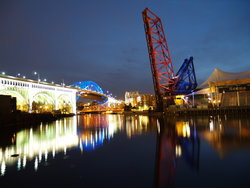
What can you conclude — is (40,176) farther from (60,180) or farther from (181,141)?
(181,141)

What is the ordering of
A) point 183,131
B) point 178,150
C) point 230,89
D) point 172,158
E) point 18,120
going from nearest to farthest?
point 172,158
point 178,150
point 183,131
point 18,120
point 230,89

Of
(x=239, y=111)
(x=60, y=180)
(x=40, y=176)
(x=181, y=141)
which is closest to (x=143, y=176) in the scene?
(x=60, y=180)

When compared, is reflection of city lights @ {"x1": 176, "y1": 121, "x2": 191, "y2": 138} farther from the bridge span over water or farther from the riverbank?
the bridge span over water

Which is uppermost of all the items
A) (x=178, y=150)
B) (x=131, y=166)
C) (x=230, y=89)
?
(x=230, y=89)

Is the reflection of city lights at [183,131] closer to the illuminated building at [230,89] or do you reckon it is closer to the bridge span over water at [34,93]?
the illuminated building at [230,89]

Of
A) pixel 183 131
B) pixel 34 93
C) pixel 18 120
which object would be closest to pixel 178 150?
pixel 183 131

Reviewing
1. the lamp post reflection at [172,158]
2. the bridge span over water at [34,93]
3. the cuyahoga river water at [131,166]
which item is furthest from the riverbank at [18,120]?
the lamp post reflection at [172,158]

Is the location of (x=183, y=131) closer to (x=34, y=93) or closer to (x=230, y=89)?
(x=230, y=89)

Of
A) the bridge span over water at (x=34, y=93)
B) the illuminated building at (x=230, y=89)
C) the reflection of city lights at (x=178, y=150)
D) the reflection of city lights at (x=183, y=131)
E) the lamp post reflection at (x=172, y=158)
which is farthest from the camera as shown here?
the bridge span over water at (x=34, y=93)

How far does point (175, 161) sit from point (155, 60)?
35767mm

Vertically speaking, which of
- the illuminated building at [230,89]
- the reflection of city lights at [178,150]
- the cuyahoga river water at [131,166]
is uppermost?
the illuminated building at [230,89]

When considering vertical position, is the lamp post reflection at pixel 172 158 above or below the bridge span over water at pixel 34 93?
below

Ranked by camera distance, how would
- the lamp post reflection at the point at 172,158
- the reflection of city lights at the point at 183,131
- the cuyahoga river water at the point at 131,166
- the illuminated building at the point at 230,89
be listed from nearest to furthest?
the cuyahoga river water at the point at 131,166
the lamp post reflection at the point at 172,158
the reflection of city lights at the point at 183,131
the illuminated building at the point at 230,89

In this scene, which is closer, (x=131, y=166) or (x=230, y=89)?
(x=131, y=166)
